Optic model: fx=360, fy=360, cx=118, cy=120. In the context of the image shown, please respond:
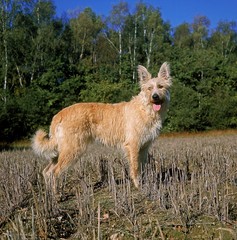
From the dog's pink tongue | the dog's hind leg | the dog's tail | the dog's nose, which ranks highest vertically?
the dog's nose

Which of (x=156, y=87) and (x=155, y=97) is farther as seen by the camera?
(x=156, y=87)

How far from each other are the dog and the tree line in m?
18.3

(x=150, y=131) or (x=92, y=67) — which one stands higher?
(x=92, y=67)

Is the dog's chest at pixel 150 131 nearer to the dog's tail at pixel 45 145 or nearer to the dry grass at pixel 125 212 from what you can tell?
the dry grass at pixel 125 212

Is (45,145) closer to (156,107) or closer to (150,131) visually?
(150,131)

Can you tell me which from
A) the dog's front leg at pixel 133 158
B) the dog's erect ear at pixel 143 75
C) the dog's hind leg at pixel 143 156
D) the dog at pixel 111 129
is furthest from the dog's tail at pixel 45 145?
the dog's erect ear at pixel 143 75

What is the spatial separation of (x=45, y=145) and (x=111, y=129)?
132 cm

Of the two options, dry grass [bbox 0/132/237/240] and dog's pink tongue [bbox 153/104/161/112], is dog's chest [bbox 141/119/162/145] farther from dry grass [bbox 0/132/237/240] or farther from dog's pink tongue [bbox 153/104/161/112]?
dry grass [bbox 0/132/237/240]

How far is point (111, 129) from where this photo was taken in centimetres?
712

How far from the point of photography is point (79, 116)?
6895mm

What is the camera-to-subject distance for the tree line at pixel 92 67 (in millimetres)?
28141

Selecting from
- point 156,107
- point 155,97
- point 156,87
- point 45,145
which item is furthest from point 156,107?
point 45,145

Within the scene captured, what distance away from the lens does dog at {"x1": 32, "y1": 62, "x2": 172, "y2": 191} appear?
6.78m

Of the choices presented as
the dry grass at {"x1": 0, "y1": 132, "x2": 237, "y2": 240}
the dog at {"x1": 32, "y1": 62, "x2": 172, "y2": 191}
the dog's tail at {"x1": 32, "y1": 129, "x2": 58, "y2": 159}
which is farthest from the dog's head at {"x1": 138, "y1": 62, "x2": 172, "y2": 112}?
the dog's tail at {"x1": 32, "y1": 129, "x2": 58, "y2": 159}
